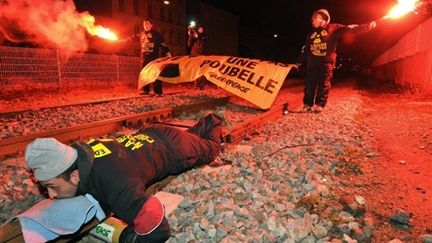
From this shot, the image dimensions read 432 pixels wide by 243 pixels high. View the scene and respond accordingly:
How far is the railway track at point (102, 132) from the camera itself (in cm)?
251

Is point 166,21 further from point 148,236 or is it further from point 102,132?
point 148,236

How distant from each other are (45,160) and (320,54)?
25.9 feet

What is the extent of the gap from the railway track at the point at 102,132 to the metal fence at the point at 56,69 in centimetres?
805

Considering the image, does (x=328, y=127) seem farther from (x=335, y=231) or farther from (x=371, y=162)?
(x=335, y=231)

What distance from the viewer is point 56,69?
46.6ft

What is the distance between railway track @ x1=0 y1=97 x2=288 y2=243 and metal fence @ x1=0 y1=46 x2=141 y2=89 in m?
8.05

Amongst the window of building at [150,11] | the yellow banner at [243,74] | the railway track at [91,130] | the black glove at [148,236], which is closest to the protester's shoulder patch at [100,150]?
the black glove at [148,236]

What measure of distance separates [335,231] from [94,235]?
6.79 ft

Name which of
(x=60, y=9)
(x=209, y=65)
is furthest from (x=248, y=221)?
(x=60, y=9)

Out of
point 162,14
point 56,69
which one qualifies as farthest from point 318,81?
point 162,14

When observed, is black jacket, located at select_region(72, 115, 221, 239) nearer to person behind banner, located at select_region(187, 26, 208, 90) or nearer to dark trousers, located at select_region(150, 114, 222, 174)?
dark trousers, located at select_region(150, 114, 222, 174)

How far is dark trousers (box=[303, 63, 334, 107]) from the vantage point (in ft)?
29.2

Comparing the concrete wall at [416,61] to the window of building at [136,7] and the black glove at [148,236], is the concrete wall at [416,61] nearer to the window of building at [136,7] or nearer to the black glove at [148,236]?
the black glove at [148,236]

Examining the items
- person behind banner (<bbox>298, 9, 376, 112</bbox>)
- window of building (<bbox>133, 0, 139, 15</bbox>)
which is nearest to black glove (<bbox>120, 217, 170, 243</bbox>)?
person behind banner (<bbox>298, 9, 376, 112</bbox>)
